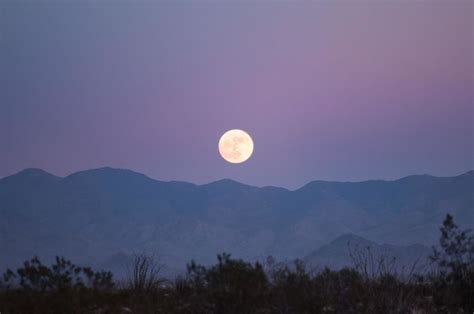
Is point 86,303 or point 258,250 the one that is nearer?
point 86,303

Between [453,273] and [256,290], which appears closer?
[256,290]

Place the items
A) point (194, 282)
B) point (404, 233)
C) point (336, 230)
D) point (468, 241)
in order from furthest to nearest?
1. point (336, 230)
2. point (404, 233)
3. point (468, 241)
4. point (194, 282)

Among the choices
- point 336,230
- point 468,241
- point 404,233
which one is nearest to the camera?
point 468,241

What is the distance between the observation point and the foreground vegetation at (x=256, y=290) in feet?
38.8

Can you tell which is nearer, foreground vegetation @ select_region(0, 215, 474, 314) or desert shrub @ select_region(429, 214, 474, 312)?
foreground vegetation @ select_region(0, 215, 474, 314)

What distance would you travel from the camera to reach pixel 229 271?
12.3 metres

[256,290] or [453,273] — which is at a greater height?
[256,290]

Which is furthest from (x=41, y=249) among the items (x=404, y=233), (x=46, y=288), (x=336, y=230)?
(x=46, y=288)

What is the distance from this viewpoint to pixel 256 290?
12031mm

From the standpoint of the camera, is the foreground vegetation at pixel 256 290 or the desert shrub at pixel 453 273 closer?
the foreground vegetation at pixel 256 290

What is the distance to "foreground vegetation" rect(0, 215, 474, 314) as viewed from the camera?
1183 cm

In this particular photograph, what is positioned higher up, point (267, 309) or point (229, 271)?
point (229, 271)

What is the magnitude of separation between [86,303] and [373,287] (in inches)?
217

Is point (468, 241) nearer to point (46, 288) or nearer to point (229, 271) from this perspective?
point (229, 271)
